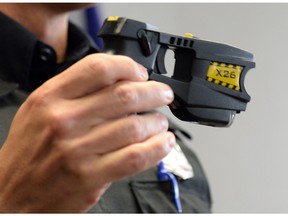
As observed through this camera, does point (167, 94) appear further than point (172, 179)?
No

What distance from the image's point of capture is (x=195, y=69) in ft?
1.21

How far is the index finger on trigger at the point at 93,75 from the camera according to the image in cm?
29

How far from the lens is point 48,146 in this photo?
302 mm

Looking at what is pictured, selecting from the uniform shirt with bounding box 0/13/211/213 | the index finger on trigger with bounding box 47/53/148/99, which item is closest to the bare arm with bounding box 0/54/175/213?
the index finger on trigger with bounding box 47/53/148/99

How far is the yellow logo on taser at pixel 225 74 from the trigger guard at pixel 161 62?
0.04 m

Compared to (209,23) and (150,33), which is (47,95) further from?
(209,23)

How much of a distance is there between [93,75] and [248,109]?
50 centimetres

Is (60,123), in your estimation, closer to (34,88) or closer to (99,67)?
(99,67)

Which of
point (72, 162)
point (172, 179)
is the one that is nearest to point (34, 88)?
point (172, 179)

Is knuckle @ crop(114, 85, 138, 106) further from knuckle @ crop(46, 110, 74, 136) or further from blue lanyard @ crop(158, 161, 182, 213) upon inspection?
blue lanyard @ crop(158, 161, 182, 213)

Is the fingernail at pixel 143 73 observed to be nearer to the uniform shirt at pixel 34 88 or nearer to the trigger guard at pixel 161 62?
the trigger guard at pixel 161 62

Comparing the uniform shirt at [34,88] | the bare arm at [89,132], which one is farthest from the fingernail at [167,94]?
the uniform shirt at [34,88]

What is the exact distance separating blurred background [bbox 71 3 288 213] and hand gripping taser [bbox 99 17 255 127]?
0.49ft

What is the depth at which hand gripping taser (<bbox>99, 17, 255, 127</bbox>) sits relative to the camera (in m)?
0.35
